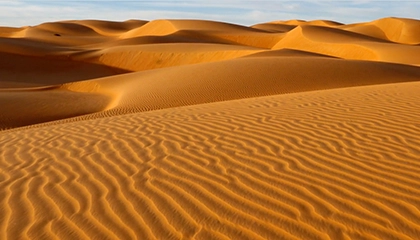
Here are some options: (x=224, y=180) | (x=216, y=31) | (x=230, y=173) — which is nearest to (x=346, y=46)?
(x=216, y=31)

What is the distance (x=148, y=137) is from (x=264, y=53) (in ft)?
72.5

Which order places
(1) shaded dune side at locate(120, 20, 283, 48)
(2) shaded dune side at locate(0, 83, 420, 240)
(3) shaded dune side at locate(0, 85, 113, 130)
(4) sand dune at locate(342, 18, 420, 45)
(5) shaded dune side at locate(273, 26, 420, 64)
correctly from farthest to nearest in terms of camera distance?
(4) sand dune at locate(342, 18, 420, 45) → (1) shaded dune side at locate(120, 20, 283, 48) → (5) shaded dune side at locate(273, 26, 420, 64) → (3) shaded dune side at locate(0, 85, 113, 130) → (2) shaded dune side at locate(0, 83, 420, 240)

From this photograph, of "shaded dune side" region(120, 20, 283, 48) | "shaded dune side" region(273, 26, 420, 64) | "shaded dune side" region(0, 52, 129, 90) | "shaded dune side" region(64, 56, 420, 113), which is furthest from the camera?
"shaded dune side" region(120, 20, 283, 48)

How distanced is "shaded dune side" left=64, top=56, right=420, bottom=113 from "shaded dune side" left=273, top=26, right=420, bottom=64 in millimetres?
11347

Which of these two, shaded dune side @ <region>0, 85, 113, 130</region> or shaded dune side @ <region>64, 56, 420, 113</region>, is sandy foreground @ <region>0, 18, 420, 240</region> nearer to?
shaded dune side @ <region>64, 56, 420, 113</region>

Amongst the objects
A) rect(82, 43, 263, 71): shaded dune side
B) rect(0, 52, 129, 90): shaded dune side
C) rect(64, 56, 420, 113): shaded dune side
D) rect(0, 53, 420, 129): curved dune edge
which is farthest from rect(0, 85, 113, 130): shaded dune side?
rect(82, 43, 263, 71): shaded dune side

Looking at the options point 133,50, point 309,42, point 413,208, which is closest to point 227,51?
point 133,50

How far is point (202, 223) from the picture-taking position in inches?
141

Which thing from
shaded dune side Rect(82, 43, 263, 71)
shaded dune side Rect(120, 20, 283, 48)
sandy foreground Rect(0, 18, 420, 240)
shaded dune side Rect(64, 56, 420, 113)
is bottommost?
shaded dune side Rect(120, 20, 283, 48)

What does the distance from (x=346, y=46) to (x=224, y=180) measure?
3308 centimetres

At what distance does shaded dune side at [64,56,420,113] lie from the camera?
15164 mm

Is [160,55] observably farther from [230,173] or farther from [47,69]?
[230,173]

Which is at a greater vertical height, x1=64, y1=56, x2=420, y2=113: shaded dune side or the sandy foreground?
the sandy foreground

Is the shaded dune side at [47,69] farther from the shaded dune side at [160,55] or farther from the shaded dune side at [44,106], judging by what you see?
the shaded dune side at [44,106]
